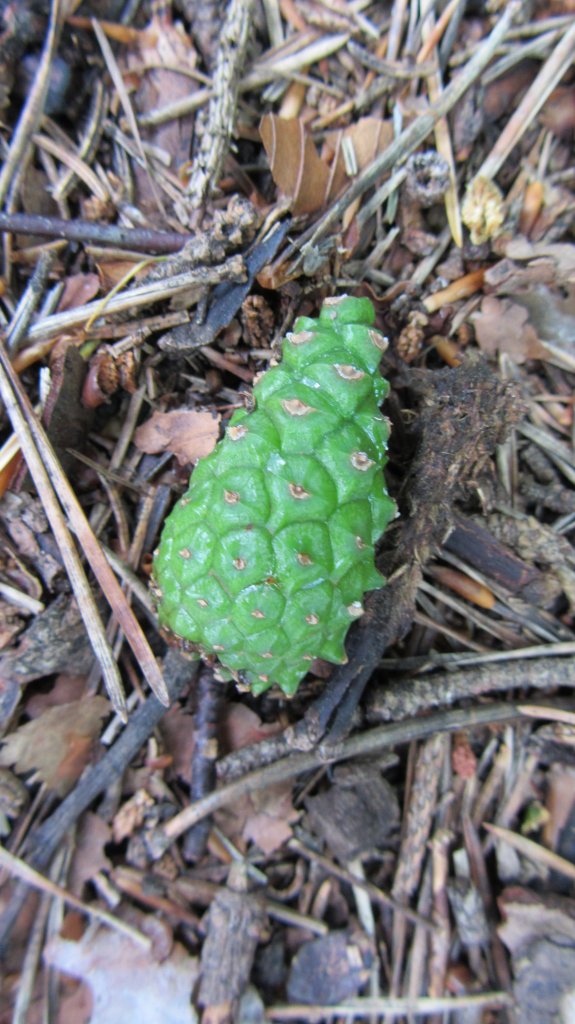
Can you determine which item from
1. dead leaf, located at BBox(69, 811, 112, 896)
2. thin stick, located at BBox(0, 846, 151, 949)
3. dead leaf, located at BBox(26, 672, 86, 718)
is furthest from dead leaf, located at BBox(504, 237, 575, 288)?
thin stick, located at BBox(0, 846, 151, 949)

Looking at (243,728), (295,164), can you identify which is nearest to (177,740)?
(243,728)

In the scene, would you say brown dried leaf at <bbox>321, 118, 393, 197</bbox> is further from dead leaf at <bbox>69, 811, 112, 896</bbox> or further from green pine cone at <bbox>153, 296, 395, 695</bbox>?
dead leaf at <bbox>69, 811, 112, 896</bbox>

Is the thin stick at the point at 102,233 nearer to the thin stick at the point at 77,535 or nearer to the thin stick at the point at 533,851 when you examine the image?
the thin stick at the point at 77,535

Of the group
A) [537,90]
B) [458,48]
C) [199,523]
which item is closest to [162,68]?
[458,48]

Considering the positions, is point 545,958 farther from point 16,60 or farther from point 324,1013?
point 16,60

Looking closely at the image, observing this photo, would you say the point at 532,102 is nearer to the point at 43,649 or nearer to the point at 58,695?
the point at 43,649

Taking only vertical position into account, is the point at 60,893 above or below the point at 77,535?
below
